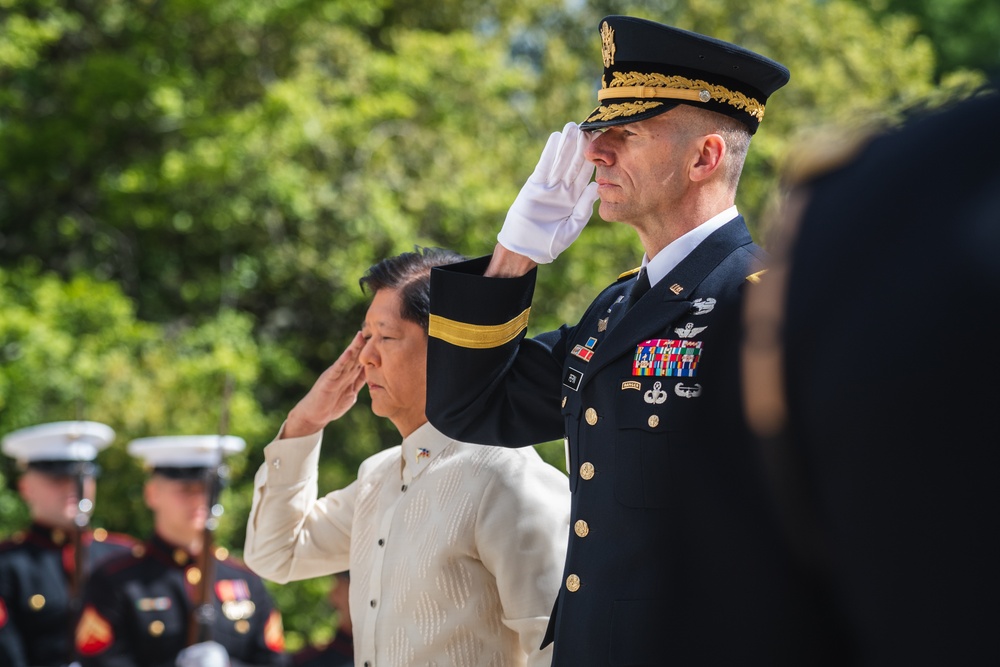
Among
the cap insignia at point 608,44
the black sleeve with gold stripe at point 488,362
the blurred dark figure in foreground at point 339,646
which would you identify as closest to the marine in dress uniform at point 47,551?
the blurred dark figure in foreground at point 339,646

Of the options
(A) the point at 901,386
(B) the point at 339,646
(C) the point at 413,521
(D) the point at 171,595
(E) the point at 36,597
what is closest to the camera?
(A) the point at 901,386

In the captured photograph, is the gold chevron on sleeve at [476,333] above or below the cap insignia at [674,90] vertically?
below

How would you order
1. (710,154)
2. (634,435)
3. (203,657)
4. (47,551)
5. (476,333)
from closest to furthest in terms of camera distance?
(634,435) → (710,154) → (476,333) → (203,657) → (47,551)

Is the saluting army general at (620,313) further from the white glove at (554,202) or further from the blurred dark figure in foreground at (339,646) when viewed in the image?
the blurred dark figure in foreground at (339,646)

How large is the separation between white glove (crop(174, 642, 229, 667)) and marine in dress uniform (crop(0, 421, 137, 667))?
1.13 m

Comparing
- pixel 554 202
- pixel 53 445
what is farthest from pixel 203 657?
pixel 554 202

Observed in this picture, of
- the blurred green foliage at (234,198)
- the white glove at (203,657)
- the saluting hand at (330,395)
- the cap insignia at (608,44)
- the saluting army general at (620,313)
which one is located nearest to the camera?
the saluting army general at (620,313)

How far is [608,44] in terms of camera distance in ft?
7.99

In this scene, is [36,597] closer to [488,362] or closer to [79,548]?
[79,548]

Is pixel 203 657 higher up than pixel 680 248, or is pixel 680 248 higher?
pixel 680 248

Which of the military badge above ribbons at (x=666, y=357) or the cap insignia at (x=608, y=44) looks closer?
the military badge above ribbons at (x=666, y=357)

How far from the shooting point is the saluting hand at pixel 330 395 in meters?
3.20

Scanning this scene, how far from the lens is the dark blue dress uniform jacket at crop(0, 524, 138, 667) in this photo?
241 inches

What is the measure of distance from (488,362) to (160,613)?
150 inches
